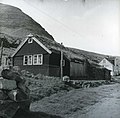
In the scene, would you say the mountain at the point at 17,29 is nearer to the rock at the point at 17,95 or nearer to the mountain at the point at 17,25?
the mountain at the point at 17,25

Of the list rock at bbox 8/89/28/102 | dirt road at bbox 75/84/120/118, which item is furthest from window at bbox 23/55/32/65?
dirt road at bbox 75/84/120/118

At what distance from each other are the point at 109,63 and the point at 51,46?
498 millimetres

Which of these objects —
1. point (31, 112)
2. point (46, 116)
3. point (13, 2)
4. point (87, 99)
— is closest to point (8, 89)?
point (31, 112)

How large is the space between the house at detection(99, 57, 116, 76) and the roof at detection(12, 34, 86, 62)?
0.58 ft

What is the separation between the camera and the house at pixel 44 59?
1.63m

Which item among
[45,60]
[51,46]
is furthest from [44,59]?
[51,46]

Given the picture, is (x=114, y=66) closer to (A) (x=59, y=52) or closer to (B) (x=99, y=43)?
(B) (x=99, y=43)

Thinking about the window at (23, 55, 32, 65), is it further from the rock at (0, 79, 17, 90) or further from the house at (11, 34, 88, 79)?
the rock at (0, 79, 17, 90)

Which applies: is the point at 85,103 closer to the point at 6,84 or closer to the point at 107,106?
the point at 107,106

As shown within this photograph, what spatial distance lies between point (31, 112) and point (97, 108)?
1.60 feet

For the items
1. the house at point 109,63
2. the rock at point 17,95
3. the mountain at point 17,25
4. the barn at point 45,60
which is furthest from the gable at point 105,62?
the rock at point 17,95

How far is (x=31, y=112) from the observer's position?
5.20 feet

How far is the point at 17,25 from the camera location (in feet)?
5.69

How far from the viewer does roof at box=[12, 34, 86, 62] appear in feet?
5.43
